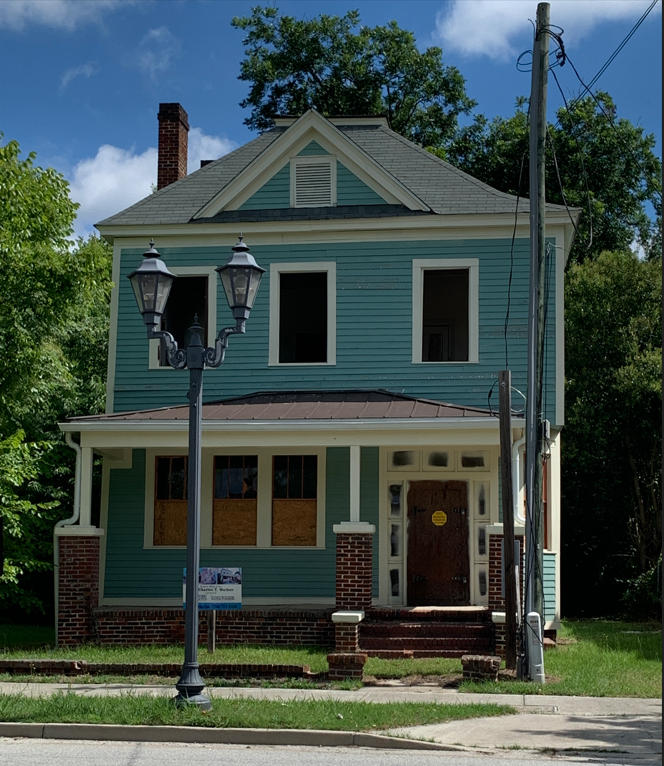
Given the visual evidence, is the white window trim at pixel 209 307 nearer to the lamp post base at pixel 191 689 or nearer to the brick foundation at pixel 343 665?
the brick foundation at pixel 343 665

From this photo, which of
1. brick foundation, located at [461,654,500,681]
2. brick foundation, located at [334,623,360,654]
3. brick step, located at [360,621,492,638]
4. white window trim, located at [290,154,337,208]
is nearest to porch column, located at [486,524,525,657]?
brick step, located at [360,621,492,638]

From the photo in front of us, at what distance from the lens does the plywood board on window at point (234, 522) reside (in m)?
17.7

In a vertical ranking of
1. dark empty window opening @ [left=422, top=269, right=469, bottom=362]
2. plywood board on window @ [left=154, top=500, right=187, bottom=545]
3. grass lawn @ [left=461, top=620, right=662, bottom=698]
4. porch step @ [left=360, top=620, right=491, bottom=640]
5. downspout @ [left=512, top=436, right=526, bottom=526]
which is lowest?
grass lawn @ [left=461, top=620, right=662, bottom=698]

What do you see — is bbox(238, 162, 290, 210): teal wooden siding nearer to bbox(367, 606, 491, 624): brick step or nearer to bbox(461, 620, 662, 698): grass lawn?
bbox(367, 606, 491, 624): brick step

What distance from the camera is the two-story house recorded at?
17.3 m

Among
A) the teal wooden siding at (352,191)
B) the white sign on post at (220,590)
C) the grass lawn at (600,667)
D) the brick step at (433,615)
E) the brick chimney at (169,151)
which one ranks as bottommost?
the grass lawn at (600,667)

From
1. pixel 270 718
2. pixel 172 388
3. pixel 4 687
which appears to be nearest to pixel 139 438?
pixel 172 388

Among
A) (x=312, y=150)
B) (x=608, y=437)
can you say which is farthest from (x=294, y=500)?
(x=608, y=437)

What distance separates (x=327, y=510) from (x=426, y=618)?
2.86 metres

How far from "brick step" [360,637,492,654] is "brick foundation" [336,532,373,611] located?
509mm

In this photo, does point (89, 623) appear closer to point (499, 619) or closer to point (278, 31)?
point (499, 619)

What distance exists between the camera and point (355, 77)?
110 ft

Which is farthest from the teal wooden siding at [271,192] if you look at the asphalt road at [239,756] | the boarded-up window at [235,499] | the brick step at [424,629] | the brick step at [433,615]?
the asphalt road at [239,756]

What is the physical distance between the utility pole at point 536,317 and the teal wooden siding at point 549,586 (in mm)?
4352
